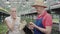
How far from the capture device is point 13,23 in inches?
151

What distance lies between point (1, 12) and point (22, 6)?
1.93m

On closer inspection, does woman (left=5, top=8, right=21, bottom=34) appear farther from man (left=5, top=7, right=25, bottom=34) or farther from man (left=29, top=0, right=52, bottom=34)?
man (left=29, top=0, right=52, bottom=34)

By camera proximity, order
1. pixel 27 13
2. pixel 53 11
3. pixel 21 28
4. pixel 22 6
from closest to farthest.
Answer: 1. pixel 21 28
2. pixel 53 11
3. pixel 27 13
4. pixel 22 6

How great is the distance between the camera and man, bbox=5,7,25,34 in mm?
3746

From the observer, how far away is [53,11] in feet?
18.9

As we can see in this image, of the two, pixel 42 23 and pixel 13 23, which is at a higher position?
pixel 42 23

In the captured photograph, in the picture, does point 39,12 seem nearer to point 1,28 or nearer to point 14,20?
point 14,20

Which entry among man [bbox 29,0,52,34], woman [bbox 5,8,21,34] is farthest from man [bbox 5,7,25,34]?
man [bbox 29,0,52,34]

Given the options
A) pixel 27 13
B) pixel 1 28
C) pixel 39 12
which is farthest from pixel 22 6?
pixel 39 12

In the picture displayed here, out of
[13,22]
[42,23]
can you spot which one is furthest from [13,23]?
[42,23]

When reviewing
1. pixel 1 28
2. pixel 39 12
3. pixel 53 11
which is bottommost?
pixel 1 28

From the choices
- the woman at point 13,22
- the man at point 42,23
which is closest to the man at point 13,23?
the woman at point 13,22

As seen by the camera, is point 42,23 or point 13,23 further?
point 13,23

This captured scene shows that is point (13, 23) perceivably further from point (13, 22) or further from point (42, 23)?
point (42, 23)
